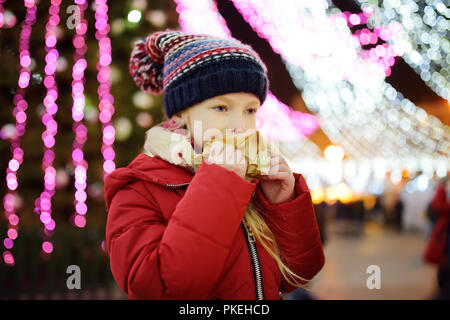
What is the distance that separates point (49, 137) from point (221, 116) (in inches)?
164

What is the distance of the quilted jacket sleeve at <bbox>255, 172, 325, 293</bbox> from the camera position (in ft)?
4.80

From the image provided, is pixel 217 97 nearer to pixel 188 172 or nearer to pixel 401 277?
pixel 188 172

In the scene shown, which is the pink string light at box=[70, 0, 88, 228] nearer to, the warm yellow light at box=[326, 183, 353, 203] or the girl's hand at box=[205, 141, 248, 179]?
the girl's hand at box=[205, 141, 248, 179]

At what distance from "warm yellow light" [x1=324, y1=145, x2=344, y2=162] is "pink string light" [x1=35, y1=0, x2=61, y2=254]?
79.8ft

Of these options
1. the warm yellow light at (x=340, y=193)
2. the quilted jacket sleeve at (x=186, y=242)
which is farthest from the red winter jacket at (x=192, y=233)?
the warm yellow light at (x=340, y=193)

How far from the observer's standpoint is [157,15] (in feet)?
16.7

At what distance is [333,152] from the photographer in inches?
1111

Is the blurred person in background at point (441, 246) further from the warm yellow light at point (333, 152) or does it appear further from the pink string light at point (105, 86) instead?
the warm yellow light at point (333, 152)

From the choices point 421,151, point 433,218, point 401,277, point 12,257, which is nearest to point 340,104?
point 433,218

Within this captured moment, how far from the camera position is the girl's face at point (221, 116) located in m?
1.45

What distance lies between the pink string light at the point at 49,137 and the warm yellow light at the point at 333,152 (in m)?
24.3

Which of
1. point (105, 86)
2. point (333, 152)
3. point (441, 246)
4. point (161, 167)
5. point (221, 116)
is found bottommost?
point (333, 152)

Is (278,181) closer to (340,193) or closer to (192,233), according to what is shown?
(192,233)

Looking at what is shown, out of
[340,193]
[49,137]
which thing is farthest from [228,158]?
[340,193]
